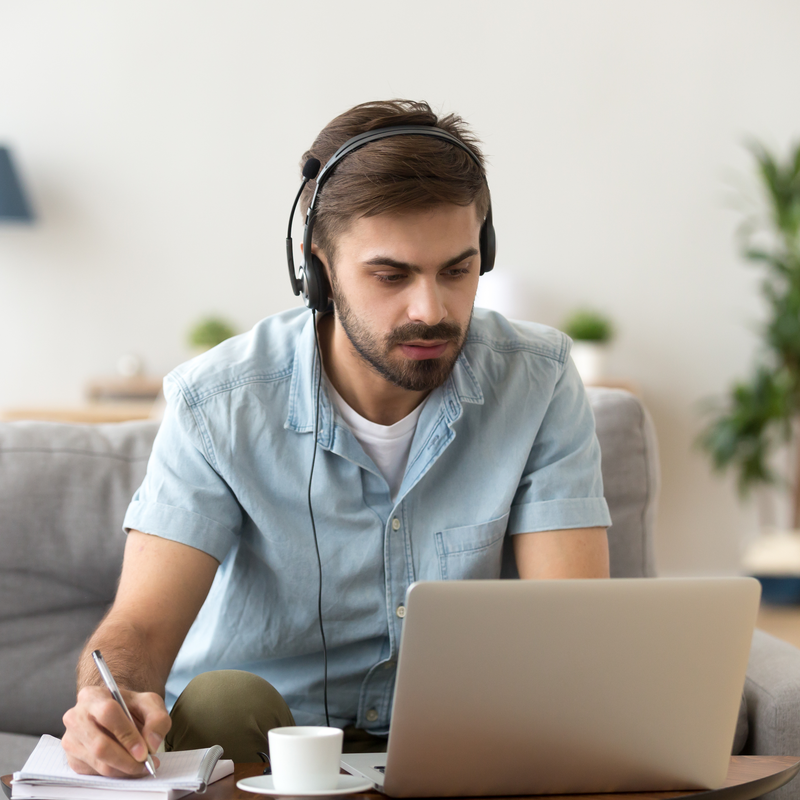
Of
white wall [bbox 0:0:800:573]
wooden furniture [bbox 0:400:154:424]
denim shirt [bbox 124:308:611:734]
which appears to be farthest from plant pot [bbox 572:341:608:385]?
denim shirt [bbox 124:308:611:734]

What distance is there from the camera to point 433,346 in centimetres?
113

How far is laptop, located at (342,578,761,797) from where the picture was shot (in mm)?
667

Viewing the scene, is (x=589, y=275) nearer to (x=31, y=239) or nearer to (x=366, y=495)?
(x=31, y=239)

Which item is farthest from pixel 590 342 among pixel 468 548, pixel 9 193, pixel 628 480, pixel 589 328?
pixel 468 548

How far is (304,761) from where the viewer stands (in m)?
0.68

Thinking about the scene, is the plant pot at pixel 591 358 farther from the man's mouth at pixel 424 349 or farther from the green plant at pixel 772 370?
the man's mouth at pixel 424 349

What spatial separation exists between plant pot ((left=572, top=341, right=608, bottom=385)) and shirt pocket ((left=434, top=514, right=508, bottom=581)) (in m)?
2.28

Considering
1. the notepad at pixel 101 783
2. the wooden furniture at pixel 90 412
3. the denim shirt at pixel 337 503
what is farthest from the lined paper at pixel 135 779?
the wooden furniture at pixel 90 412

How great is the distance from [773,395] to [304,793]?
9.98 ft

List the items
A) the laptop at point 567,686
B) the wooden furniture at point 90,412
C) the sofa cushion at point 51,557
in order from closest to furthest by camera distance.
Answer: the laptop at point 567,686
the sofa cushion at point 51,557
the wooden furniture at point 90,412

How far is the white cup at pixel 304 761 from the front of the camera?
2.21 ft

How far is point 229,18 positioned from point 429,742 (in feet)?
10.7

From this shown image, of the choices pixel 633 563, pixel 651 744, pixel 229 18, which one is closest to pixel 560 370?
pixel 633 563

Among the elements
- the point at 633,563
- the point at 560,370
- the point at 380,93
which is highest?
the point at 380,93
